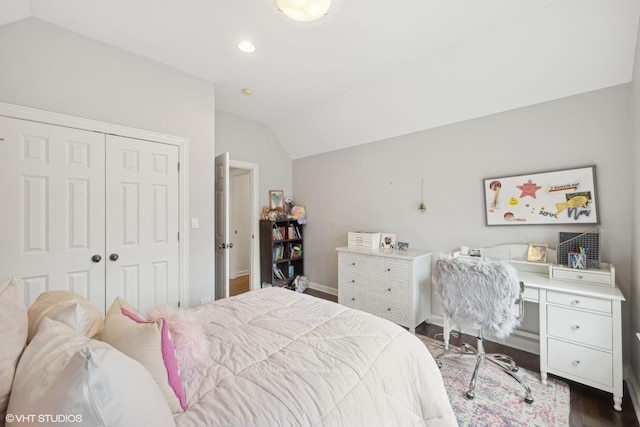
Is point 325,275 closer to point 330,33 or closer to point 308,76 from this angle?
point 308,76

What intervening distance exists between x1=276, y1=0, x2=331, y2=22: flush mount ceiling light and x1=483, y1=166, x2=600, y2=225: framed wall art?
221 cm

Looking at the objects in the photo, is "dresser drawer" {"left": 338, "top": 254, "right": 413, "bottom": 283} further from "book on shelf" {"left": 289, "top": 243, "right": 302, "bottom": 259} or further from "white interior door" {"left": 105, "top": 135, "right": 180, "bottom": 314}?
"white interior door" {"left": 105, "top": 135, "right": 180, "bottom": 314}

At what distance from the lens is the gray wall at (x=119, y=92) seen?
1.98m

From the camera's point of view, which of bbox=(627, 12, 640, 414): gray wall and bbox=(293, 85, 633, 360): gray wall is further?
bbox=(293, 85, 633, 360): gray wall

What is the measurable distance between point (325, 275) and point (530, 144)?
3.07 m

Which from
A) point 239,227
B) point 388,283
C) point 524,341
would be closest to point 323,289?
point 388,283

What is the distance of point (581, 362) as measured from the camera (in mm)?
1880

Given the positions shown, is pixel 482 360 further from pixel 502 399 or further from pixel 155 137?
pixel 155 137

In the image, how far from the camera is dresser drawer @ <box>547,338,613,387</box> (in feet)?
5.89

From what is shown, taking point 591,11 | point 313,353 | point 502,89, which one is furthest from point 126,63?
point 591,11

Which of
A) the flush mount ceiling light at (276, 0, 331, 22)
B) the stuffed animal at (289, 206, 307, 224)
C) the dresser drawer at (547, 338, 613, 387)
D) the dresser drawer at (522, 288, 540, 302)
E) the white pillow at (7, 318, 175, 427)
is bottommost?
the dresser drawer at (547, 338, 613, 387)

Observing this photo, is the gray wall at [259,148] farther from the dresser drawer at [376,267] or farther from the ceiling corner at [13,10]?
the ceiling corner at [13,10]

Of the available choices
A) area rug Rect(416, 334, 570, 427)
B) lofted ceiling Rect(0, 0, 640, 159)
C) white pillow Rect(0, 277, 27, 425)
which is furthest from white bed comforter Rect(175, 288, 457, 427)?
lofted ceiling Rect(0, 0, 640, 159)

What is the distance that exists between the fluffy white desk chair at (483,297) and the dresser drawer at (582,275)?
38 cm
